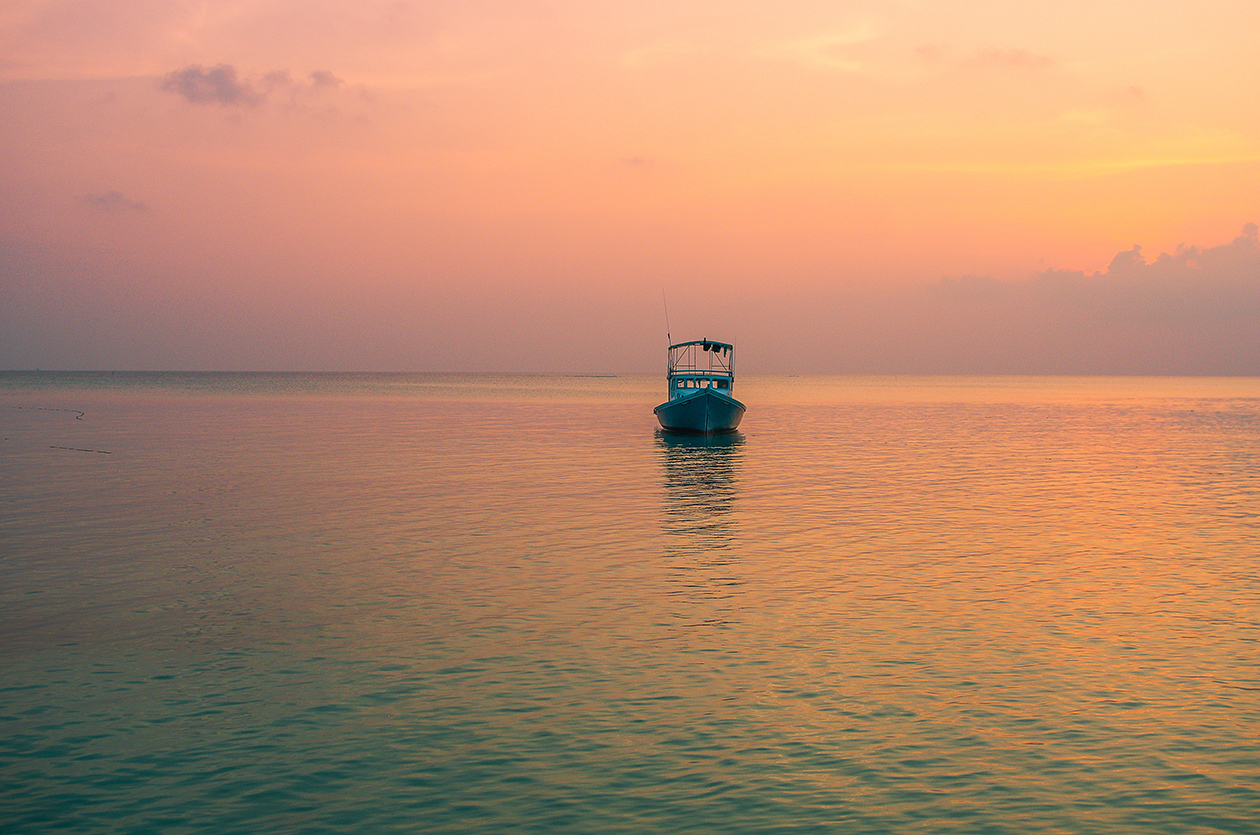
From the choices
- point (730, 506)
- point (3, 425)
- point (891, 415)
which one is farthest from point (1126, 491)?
point (3, 425)

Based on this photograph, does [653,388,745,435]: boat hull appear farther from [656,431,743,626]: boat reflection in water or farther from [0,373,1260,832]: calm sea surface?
[0,373,1260,832]: calm sea surface

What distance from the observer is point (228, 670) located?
45.5 ft

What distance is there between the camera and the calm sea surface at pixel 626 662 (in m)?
9.79

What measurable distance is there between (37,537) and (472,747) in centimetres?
1936

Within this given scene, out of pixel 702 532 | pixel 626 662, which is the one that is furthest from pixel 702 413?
pixel 626 662

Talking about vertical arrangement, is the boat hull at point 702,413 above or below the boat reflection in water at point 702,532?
above

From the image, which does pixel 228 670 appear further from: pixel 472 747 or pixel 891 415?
pixel 891 415

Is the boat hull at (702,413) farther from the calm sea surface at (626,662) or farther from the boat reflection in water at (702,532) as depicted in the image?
the calm sea surface at (626,662)

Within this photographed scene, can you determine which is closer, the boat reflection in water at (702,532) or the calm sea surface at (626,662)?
the calm sea surface at (626,662)

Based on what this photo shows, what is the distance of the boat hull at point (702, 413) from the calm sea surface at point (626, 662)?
86.5 ft

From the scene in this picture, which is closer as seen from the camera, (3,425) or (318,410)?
(3,425)

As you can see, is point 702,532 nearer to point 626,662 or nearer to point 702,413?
point 626,662

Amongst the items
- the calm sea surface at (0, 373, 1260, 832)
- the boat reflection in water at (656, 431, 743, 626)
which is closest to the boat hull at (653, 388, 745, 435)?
the boat reflection in water at (656, 431, 743, 626)

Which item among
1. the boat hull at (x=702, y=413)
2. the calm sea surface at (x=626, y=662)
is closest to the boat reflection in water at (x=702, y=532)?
the calm sea surface at (x=626, y=662)
